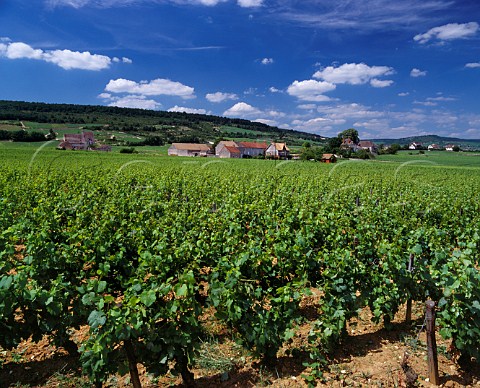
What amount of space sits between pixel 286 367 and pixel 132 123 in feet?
476

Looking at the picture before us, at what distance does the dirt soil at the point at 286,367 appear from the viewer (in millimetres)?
4198

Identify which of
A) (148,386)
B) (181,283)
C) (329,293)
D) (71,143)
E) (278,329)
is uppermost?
(71,143)

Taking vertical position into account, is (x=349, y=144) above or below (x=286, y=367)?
above

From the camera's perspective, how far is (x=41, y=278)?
15.9 ft

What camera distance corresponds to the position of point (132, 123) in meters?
139

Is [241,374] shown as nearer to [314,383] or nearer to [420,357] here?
[314,383]

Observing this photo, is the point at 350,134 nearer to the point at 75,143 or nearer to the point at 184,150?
the point at 184,150

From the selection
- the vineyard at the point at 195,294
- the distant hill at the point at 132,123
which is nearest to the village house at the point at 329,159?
the distant hill at the point at 132,123

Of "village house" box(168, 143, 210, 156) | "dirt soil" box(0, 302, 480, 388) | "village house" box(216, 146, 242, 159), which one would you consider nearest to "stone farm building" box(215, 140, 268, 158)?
"village house" box(216, 146, 242, 159)

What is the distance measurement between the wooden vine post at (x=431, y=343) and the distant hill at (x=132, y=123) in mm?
92016

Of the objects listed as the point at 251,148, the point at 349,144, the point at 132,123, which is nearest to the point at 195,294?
the point at 251,148

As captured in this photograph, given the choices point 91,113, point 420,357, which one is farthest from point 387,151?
point 91,113

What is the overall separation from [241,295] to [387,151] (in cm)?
9533

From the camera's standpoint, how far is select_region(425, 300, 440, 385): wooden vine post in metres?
4.05
